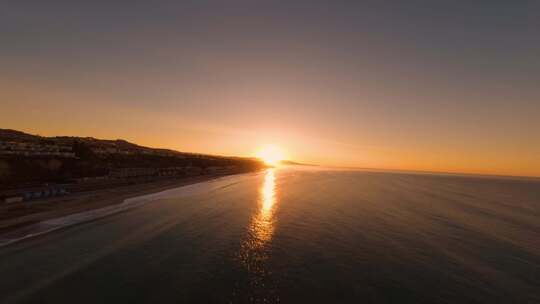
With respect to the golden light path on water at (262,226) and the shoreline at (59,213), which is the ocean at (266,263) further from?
the shoreline at (59,213)

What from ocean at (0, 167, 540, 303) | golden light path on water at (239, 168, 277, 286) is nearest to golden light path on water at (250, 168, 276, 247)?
golden light path on water at (239, 168, 277, 286)

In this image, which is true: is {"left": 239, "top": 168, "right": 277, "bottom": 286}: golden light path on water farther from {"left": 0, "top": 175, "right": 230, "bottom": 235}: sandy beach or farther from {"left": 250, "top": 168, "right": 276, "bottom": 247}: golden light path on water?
{"left": 0, "top": 175, "right": 230, "bottom": 235}: sandy beach

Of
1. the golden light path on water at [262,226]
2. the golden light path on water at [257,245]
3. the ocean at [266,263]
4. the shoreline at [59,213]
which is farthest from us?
the golden light path on water at [262,226]

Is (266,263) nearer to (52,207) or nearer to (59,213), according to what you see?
(59,213)

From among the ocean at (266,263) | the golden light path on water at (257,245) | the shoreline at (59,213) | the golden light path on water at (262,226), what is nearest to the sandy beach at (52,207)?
the shoreline at (59,213)

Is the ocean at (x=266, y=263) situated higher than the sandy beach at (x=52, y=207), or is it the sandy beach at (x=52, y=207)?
the sandy beach at (x=52, y=207)

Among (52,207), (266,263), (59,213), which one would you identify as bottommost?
(266,263)

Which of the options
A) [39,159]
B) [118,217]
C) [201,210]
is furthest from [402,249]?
[39,159]

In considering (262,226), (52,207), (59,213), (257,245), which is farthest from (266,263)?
(52,207)

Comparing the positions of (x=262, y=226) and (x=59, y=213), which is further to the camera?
(x=262, y=226)

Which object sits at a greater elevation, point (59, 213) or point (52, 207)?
point (52, 207)
